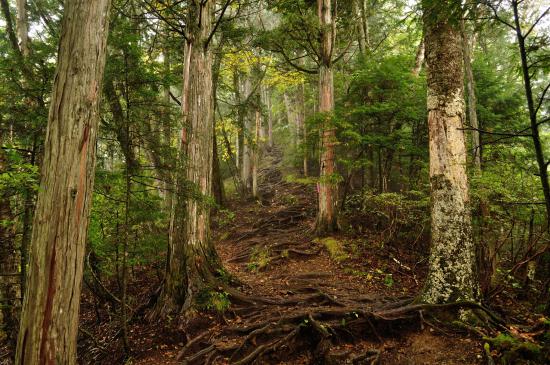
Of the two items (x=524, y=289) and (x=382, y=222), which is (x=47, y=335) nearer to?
(x=524, y=289)

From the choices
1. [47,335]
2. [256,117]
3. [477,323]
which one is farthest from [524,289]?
[256,117]

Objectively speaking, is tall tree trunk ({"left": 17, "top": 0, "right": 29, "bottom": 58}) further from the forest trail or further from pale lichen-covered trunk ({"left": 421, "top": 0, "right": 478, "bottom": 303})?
pale lichen-covered trunk ({"left": 421, "top": 0, "right": 478, "bottom": 303})

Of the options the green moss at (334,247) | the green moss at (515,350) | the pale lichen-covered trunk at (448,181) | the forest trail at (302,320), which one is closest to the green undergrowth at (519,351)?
the green moss at (515,350)

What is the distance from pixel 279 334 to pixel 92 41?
4704mm

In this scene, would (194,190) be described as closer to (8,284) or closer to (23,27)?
(8,284)

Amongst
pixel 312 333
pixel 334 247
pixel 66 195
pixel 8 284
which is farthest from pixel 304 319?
pixel 8 284

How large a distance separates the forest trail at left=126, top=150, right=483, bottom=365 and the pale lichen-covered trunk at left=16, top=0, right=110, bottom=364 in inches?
85.5

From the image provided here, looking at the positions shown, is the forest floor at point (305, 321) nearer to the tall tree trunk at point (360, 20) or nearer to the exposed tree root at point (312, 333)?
the exposed tree root at point (312, 333)

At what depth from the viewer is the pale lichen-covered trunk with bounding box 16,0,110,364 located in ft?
9.39

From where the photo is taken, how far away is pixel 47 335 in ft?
9.35

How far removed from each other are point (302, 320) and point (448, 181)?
10.4 feet

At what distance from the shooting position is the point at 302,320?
5090mm

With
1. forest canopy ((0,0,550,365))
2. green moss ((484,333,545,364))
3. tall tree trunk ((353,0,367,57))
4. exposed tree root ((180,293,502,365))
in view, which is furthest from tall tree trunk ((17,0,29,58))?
tall tree trunk ((353,0,367,57))

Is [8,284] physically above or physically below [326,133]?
below
